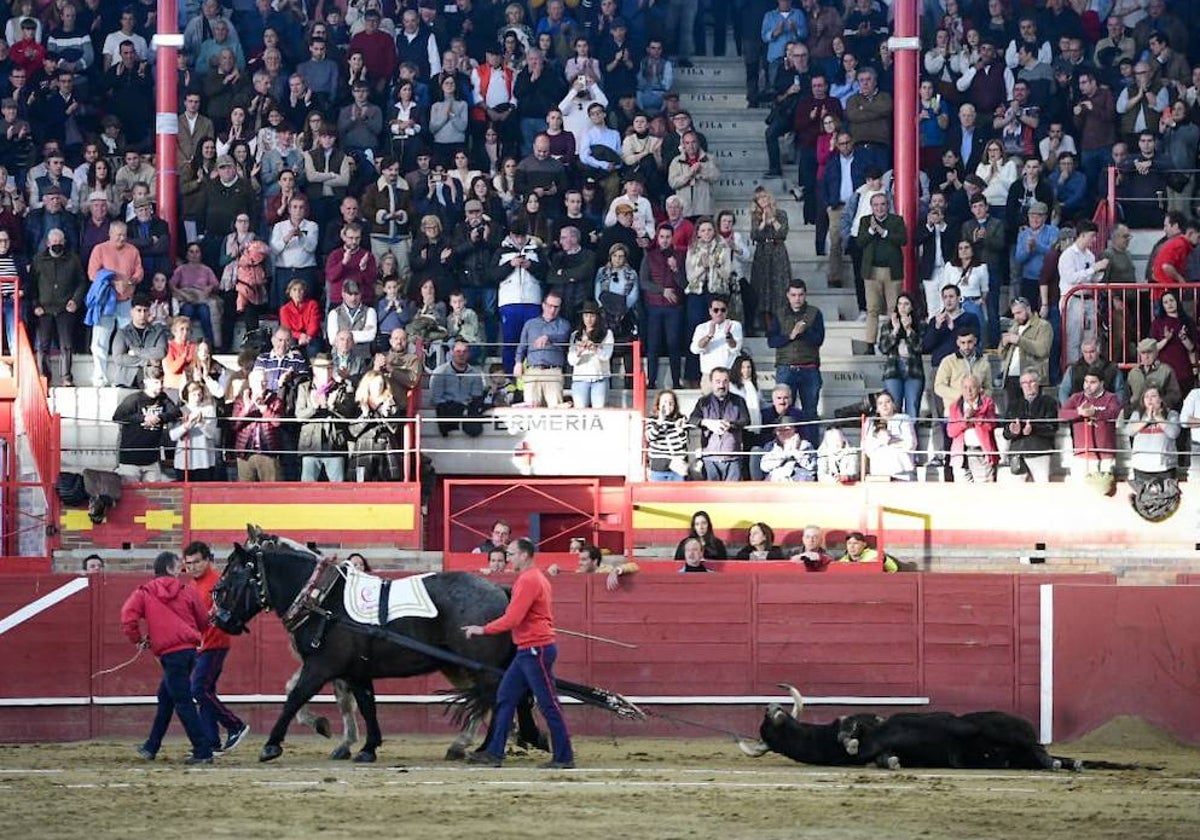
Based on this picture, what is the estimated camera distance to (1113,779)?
1634 centimetres

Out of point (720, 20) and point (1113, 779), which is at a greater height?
point (720, 20)

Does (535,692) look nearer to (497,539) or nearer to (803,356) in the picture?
(497,539)

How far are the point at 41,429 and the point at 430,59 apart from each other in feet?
21.5

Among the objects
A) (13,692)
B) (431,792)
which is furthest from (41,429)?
(431,792)

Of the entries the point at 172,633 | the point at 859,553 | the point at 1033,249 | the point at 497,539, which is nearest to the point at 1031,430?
the point at 859,553

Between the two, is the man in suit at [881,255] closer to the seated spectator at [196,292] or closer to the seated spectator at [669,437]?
the seated spectator at [669,437]

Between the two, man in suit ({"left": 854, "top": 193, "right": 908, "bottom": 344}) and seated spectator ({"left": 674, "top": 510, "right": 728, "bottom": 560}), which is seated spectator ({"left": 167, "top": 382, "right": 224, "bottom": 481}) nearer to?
seated spectator ({"left": 674, "top": 510, "right": 728, "bottom": 560})

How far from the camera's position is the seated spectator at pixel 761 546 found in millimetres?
21328

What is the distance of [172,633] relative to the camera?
54.5ft

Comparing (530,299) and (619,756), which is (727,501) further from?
(619,756)

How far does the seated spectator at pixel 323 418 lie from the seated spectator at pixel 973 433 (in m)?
5.36

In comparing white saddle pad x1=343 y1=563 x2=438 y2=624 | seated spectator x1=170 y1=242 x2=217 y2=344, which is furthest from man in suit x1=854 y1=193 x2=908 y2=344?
white saddle pad x1=343 y1=563 x2=438 y2=624

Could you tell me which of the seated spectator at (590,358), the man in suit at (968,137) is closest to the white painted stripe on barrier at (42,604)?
the seated spectator at (590,358)

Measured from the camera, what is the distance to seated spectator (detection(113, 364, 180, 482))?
2208 cm
